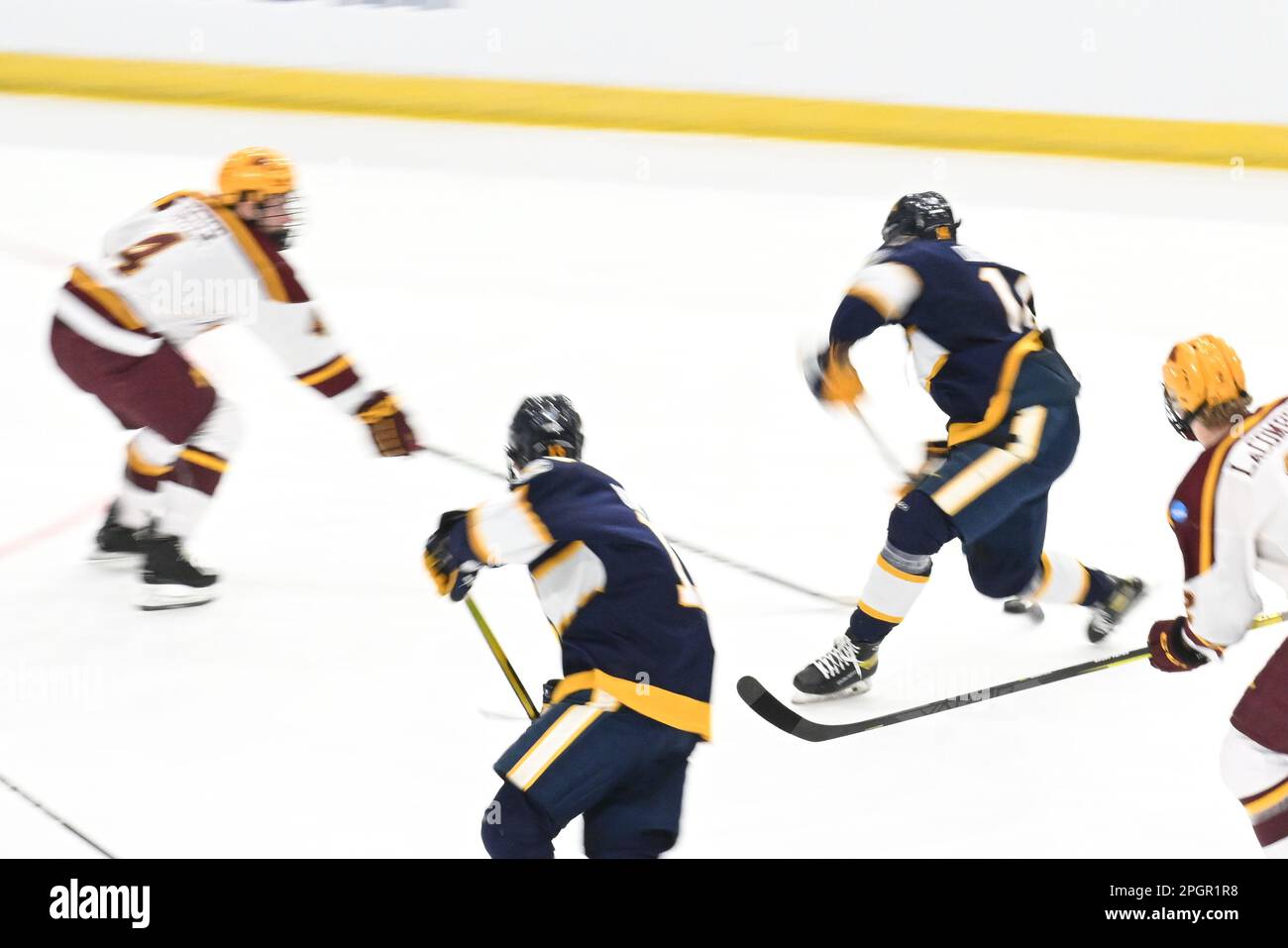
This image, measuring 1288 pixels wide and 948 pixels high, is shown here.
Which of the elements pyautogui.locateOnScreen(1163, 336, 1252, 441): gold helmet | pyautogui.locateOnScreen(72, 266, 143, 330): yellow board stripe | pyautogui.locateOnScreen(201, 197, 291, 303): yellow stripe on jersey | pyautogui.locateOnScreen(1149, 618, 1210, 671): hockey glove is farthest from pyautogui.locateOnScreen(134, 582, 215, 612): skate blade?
pyautogui.locateOnScreen(1163, 336, 1252, 441): gold helmet

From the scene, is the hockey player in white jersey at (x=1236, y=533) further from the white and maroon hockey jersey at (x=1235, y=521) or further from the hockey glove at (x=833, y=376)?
the hockey glove at (x=833, y=376)

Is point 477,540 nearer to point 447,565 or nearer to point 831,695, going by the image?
point 447,565

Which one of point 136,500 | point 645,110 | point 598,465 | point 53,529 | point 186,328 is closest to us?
point 186,328

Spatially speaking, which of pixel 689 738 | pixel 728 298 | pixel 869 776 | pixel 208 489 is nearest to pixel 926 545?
pixel 869 776

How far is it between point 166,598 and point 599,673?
5.29 feet

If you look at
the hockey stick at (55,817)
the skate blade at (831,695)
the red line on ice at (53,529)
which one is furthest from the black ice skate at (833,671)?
the red line on ice at (53,529)

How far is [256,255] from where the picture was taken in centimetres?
374

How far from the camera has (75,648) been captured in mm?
3691

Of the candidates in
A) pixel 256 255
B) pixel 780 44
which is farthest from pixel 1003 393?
pixel 780 44

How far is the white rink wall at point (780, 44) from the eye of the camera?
6.84 m

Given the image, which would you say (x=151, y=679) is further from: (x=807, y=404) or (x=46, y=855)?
(x=807, y=404)

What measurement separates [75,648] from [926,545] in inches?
74.5

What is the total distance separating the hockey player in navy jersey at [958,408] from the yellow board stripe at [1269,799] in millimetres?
854

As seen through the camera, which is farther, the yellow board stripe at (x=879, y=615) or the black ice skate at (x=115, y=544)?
the black ice skate at (x=115, y=544)
